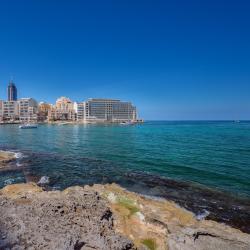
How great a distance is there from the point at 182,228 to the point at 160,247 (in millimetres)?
1420

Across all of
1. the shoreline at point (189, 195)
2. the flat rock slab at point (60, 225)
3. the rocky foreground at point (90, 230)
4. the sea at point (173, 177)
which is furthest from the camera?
the sea at point (173, 177)

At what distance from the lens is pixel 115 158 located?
35406mm

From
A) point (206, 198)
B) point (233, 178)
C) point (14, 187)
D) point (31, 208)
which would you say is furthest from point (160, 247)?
point (233, 178)

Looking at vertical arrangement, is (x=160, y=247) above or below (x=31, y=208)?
below

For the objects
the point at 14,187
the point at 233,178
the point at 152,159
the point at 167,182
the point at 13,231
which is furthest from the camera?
the point at 152,159

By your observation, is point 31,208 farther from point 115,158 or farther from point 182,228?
point 115,158

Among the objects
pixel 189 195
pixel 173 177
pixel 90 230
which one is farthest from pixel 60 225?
pixel 173 177

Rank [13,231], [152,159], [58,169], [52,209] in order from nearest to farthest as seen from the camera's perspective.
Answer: [13,231] → [52,209] → [58,169] → [152,159]

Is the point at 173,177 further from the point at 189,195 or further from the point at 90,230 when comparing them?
the point at 90,230

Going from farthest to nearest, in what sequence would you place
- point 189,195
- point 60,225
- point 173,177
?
1. point 173,177
2. point 189,195
3. point 60,225

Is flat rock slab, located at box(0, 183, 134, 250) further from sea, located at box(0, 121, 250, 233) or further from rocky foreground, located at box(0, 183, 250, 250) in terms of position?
sea, located at box(0, 121, 250, 233)


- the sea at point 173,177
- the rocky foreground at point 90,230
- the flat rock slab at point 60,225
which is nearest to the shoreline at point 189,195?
the sea at point 173,177

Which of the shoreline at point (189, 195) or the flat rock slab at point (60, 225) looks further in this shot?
the shoreline at point (189, 195)

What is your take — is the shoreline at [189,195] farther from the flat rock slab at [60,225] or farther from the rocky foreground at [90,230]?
the flat rock slab at [60,225]
